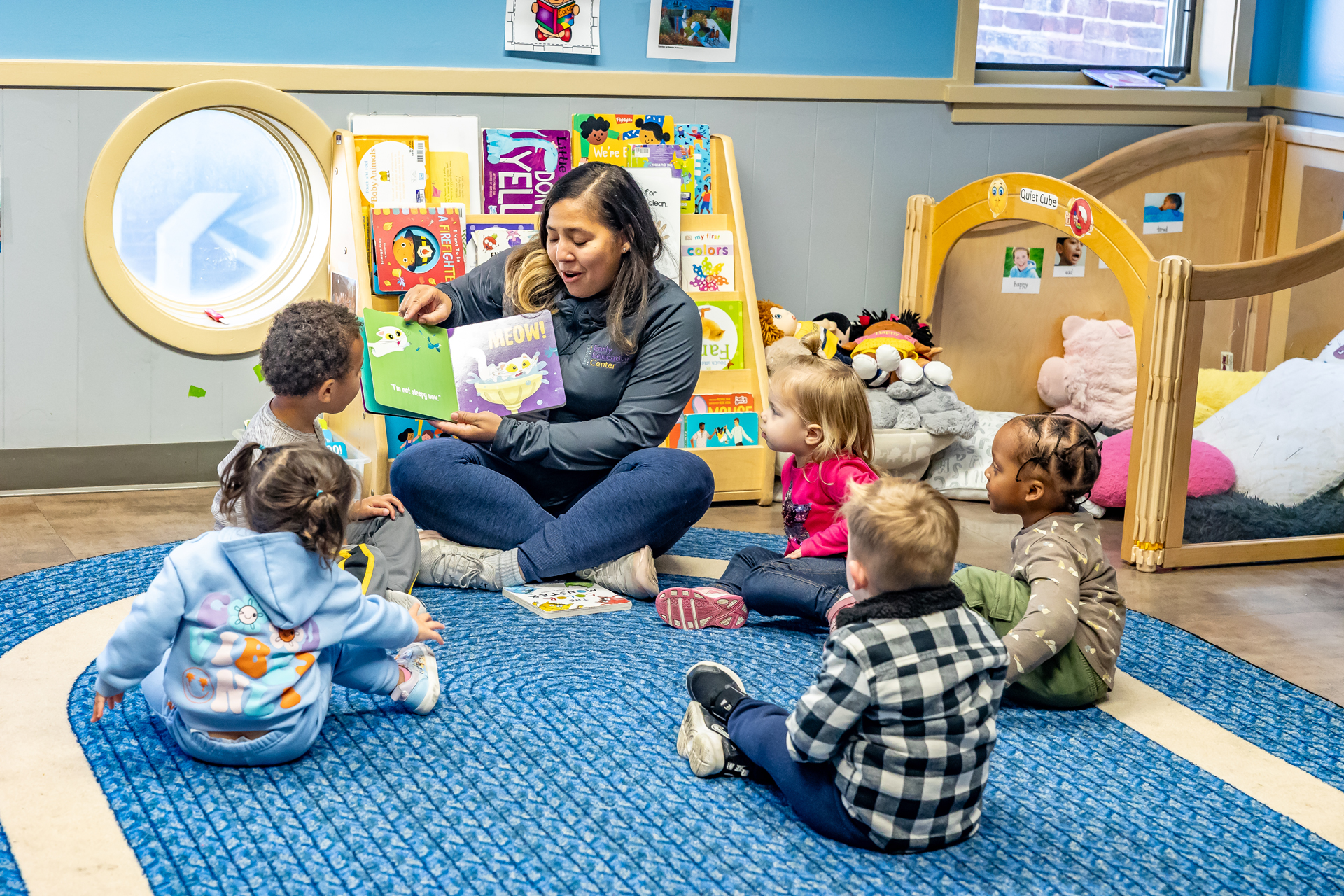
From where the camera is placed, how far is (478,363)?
8.08 ft

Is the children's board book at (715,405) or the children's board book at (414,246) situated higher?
the children's board book at (414,246)

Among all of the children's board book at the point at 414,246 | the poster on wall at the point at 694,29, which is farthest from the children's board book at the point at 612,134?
the children's board book at the point at 414,246

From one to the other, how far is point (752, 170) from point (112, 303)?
5.89 feet

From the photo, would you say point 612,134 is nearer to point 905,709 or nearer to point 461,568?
point 461,568

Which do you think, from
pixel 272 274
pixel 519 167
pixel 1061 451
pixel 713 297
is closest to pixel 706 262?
pixel 713 297

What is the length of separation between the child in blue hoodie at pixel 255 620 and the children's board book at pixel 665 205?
178 cm

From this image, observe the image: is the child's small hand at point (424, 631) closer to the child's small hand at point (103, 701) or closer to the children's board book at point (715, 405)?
the child's small hand at point (103, 701)

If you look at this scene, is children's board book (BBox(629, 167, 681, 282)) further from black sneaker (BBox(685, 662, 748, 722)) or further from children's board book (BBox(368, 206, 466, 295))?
black sneaker (BBox(685, 662, 748, 722))

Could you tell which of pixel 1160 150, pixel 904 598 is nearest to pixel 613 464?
pixel 904 598

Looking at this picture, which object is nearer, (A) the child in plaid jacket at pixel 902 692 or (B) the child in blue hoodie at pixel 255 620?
(A) the child in plaid jacket at pixel 902 692

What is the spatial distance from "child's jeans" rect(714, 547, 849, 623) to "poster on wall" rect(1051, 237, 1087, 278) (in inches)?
74.5

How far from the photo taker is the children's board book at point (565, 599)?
227 cm

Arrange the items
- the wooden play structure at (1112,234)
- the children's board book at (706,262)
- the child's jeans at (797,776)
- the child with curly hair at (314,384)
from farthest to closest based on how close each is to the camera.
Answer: the children's board book at (706,262) < the wooden play structure at (1112,234) < the child with curly hair at (314,384) < the child's jeans at (797,776)

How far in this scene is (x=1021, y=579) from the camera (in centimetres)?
190
